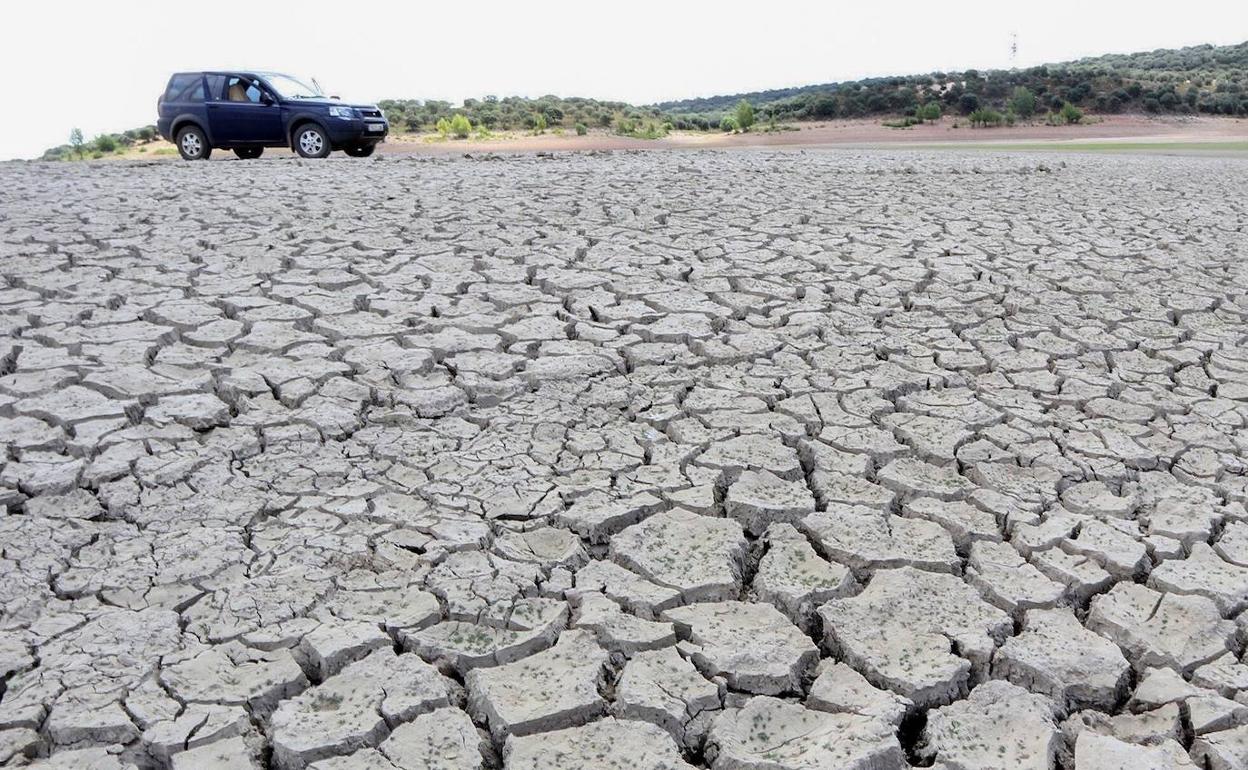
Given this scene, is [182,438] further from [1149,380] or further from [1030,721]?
[1149,380]

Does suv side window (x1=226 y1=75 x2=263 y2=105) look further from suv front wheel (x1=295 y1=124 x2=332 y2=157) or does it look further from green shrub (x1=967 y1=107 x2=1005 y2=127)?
green shrub (x1=967 y1=107 x2=1005 y2=127)

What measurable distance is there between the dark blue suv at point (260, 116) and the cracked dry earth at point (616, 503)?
6992mm

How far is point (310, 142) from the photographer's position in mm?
13141

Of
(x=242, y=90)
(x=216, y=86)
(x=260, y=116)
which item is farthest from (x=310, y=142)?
(x=216, y=86)

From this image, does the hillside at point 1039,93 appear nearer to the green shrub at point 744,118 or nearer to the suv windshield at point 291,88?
the green shrub at point 744,118

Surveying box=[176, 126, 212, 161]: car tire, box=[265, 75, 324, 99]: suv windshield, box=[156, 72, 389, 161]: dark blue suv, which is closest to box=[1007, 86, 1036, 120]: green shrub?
box=[156, 72, 389, 161]: dark blue suv

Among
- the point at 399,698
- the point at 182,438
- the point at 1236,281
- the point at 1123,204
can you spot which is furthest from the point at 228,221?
the point at 1123,204

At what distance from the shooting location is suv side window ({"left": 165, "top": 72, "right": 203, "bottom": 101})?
1343cm

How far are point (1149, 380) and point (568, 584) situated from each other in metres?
2.94

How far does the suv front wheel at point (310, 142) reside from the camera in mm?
13102

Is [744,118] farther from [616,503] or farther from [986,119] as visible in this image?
[616,503]

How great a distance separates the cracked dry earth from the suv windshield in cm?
727

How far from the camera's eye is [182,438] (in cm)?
360

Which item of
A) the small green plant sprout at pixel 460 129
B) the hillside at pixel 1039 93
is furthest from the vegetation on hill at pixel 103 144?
the hillside at pixel 1039 93
